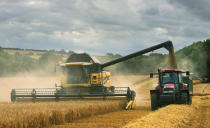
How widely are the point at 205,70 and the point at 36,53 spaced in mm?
45285

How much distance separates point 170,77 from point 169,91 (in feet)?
3.54

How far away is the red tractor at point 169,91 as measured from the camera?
55.5 feet

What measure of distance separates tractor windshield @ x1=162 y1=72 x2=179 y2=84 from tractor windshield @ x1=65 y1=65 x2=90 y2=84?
524cm

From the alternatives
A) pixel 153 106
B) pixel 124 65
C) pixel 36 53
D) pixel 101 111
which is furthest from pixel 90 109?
pixel 36 53

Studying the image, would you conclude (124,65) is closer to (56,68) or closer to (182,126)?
(56,68)

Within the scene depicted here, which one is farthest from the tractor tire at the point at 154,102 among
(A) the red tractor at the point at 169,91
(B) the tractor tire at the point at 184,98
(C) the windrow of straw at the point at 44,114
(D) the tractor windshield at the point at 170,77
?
(C) the windrow of straw at the point at 44,114

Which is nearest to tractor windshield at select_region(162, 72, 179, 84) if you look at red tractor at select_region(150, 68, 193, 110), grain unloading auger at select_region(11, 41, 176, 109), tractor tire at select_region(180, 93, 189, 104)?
red tractor at select_region(150, 68, 193, 110)

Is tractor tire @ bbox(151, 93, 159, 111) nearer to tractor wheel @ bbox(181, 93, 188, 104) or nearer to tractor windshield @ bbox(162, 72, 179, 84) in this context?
tractor windshield @ bbox(162, 72, 179, 84)

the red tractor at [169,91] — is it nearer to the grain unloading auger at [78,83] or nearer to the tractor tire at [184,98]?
the tractor tire at [184,98]

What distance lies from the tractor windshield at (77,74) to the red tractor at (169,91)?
5.00 metres

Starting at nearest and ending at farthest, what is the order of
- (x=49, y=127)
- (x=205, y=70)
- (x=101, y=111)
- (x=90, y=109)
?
(x=49, y=127) → (x=90, y=109) → (x=101, y=111) → (x=205, y=70)

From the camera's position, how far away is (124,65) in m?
62.2

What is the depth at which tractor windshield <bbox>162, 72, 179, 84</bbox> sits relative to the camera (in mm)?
17812

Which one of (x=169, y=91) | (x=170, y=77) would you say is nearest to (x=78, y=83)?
(x=170, y=77)
